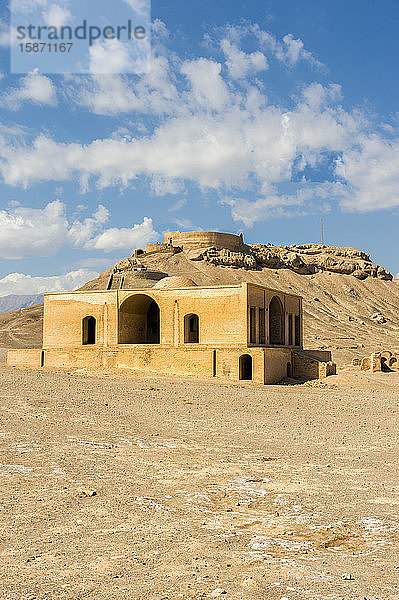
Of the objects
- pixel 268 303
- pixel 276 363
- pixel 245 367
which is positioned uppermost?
pixel 268 303

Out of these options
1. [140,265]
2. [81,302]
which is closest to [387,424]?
[81,302]

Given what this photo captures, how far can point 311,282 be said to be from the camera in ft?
245

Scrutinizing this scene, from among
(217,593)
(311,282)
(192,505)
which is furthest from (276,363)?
(311,282)

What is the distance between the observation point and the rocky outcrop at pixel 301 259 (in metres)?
70.6

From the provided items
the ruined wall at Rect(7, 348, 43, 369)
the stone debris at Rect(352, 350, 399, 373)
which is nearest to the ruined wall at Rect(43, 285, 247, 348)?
the ruined wall at Rect(7, 348, 43, 369)

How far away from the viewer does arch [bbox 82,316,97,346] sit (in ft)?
103

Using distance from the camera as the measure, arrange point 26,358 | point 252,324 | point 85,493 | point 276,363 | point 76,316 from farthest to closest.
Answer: point 26,358
point 76,316
point 252,324
point 276,363
point 85,493

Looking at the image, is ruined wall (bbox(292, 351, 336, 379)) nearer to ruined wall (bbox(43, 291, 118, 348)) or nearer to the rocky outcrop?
ruined wall (bbox(43, 291, 118, 348))

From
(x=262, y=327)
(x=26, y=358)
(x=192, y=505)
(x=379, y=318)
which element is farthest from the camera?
(x=379, y=318)

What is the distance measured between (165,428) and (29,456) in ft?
13.6

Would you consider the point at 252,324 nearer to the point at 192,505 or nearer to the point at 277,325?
the point at 277,325

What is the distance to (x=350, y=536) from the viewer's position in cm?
625

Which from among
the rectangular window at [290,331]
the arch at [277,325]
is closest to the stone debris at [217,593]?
the arch at [277,325]

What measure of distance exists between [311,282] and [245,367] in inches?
1900
